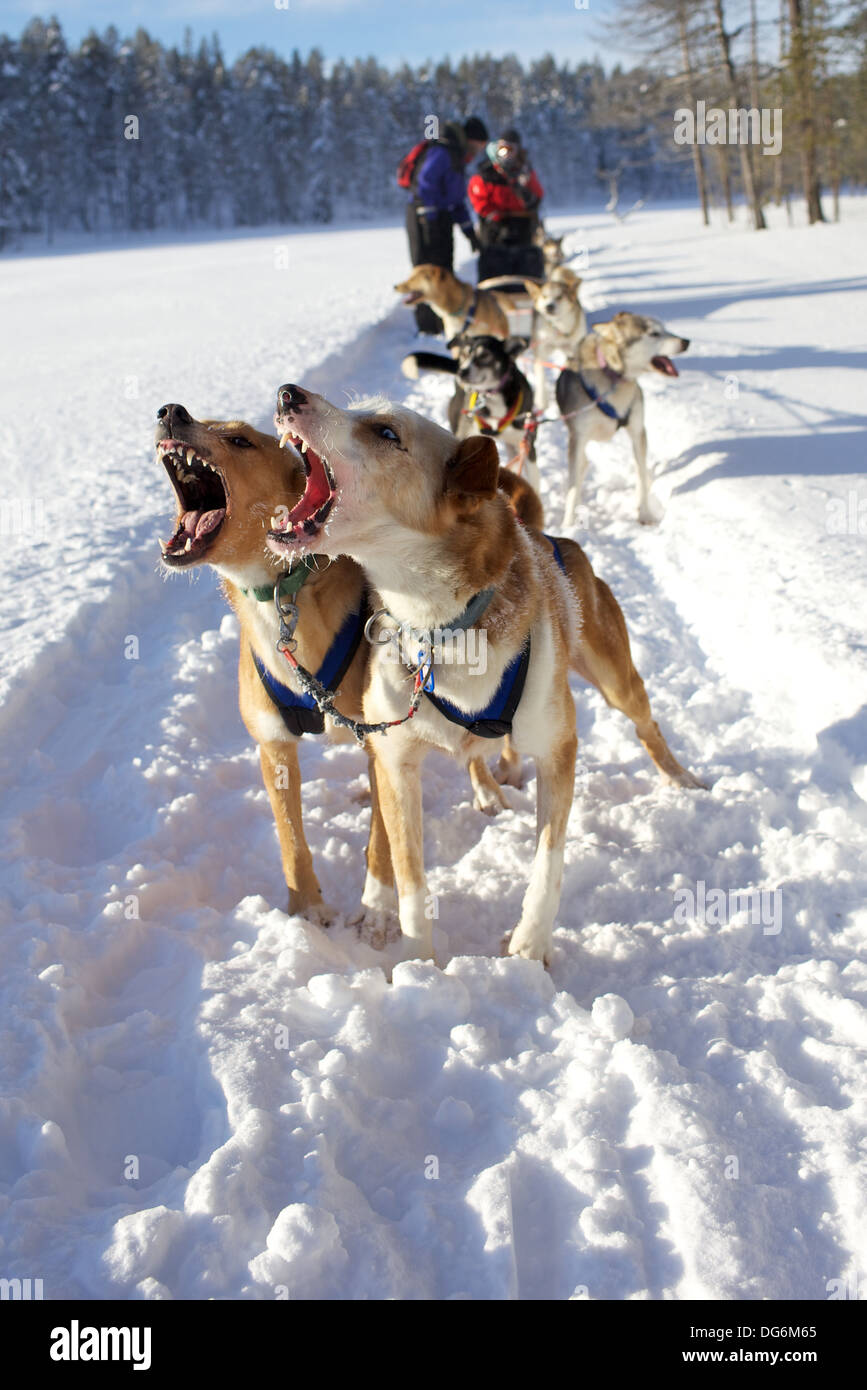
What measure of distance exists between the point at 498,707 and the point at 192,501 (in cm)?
107

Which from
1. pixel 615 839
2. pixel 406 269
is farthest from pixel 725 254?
pixel 615 839

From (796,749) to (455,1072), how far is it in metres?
2.10

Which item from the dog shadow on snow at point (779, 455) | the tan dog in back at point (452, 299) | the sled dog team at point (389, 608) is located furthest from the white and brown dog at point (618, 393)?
the sled dog team at point (389, 608)

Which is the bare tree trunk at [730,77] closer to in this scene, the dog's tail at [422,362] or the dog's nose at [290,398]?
the dog's tail at [422,362]

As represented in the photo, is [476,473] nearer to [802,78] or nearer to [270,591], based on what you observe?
[270,591]

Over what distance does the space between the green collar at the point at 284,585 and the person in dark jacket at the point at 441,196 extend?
1025 centimetres

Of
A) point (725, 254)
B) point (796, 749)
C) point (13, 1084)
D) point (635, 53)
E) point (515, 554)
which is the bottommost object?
point (13, 1084)

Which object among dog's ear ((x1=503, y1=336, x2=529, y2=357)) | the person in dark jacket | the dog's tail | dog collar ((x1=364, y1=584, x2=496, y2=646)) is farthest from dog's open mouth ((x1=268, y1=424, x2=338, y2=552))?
the person in dark jacket

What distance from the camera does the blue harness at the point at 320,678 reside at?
110 inches

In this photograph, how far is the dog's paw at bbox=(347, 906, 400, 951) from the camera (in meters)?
3.05

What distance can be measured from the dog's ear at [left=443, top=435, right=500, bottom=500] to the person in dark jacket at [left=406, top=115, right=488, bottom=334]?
10373mm

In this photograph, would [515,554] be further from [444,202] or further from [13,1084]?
[444,202]

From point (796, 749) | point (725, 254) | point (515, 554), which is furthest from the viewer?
point (725, 254)

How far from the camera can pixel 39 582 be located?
17.5 ft
